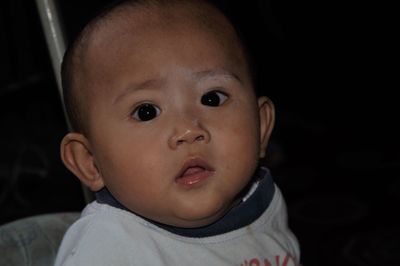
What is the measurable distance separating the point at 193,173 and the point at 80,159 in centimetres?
18

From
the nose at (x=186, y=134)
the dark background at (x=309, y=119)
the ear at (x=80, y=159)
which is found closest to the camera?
the nose at (x=186, y=134)

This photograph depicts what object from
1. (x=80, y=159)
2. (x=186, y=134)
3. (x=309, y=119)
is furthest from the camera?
(x=309, y=119)

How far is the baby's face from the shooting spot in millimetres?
704

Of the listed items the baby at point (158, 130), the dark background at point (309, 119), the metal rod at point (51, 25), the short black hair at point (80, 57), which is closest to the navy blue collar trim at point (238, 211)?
the baby at point (158, 130)

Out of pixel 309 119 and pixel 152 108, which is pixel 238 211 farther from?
pixel 309 119

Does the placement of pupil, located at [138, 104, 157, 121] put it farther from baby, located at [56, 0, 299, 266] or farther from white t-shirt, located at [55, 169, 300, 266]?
white t-shirt, located at [55, 169, 300, 266]

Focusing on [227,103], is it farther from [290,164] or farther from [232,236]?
[290,164]

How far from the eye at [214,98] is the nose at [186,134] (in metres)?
0.05

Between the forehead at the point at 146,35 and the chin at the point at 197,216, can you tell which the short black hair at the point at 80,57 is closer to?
the forehead at the point at 146,35

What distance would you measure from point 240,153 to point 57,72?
1.00 feet

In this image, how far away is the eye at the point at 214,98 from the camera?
2.43ft

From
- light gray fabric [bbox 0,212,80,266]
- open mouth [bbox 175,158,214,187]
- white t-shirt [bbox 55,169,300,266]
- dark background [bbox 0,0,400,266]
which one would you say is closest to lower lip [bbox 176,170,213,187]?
open mouth [bbox 175,158,214,187]

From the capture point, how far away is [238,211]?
2.86ft

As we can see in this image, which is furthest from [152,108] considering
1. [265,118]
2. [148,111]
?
[265,118]
